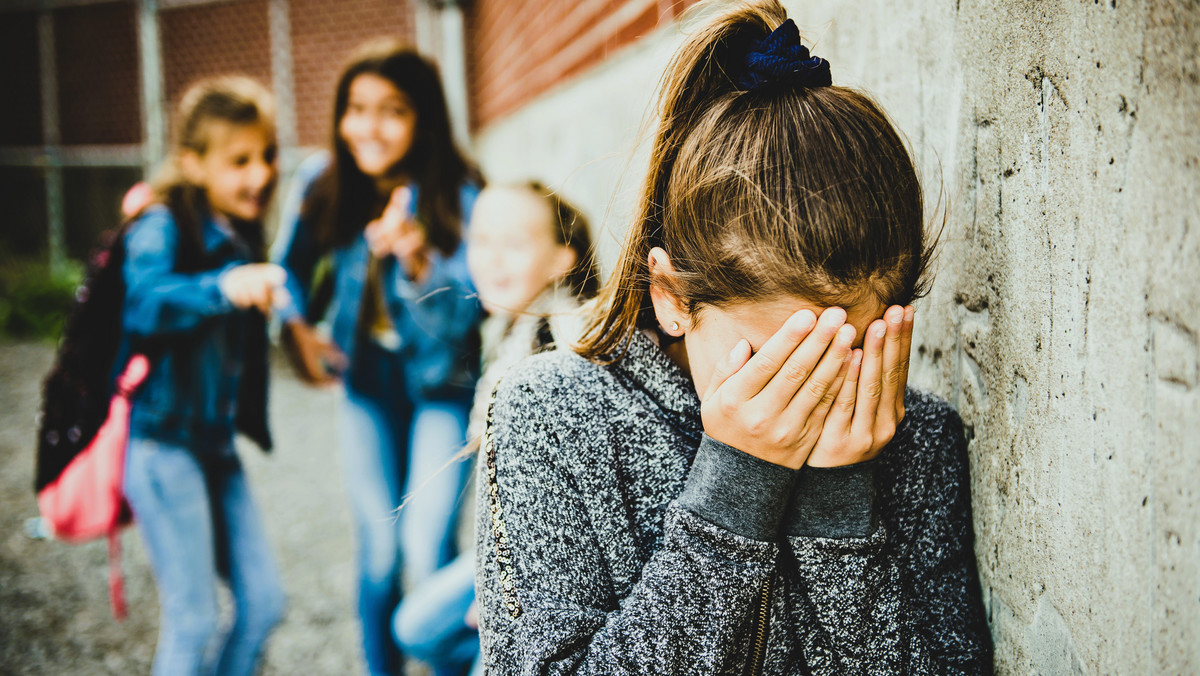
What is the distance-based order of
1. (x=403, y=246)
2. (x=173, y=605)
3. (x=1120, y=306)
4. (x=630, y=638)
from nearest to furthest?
1. (x=1120, y=306)
2. (x=630, y=638)
3. (x=173, y=605)
4. (x=403, y=246)

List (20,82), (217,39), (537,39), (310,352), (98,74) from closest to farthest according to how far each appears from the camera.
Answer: (310,352) → (537,39) → (217,39) → (98,74) → (20,82)

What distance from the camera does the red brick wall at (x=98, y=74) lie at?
11.2 metres

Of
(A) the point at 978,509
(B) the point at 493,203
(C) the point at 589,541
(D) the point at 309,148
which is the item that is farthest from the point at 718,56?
(D) the point at 309,148

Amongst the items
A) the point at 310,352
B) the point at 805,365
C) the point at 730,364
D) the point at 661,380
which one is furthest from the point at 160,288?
the point at 805,365

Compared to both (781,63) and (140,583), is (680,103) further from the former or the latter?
(140,583)

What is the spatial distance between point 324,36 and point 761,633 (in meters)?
10.4

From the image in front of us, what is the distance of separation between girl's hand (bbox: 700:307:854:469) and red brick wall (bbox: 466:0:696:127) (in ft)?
4.93

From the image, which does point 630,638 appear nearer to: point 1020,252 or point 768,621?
point 768,621

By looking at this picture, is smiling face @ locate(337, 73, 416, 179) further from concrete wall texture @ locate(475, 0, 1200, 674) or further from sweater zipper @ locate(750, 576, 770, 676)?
sweater zipper @ locate(750, 576, 770, 676)

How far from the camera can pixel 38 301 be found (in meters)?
9.43

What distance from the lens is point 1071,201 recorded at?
1011mm

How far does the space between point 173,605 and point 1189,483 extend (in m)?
→ 2.41

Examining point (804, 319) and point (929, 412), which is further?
point (929, 412)

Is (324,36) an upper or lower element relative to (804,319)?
upper
